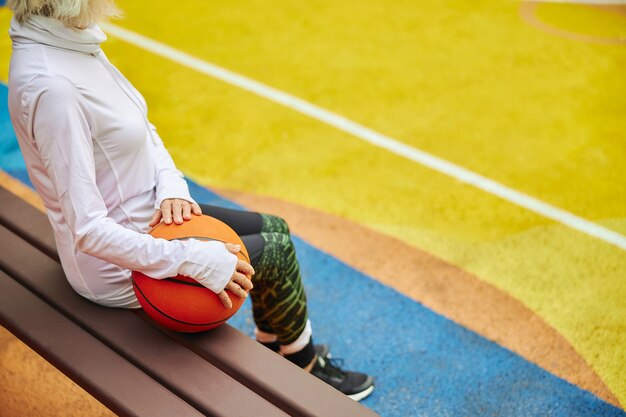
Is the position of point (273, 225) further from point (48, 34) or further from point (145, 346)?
point (48, 34)

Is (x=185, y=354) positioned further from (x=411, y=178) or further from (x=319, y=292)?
(x=411, y=178)

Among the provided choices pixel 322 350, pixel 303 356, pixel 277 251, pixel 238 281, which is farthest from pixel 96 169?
pixel 322 350

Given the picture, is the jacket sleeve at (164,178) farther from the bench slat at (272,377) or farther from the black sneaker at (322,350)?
the black sneaker at (322,350)

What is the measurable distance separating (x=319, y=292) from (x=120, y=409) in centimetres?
185

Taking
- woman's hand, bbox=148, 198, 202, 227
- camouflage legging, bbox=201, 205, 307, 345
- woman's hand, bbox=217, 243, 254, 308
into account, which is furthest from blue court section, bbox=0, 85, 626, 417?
woman's hand, bbox=148, 198, 202, 227

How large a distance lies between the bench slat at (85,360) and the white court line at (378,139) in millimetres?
3072

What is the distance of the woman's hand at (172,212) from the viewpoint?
2.69 meters

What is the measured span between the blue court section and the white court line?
1285 mm

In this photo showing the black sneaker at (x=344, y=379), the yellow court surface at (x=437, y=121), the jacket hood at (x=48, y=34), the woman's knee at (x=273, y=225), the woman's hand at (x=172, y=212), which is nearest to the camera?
the jacket hood at (x=48, y=34)

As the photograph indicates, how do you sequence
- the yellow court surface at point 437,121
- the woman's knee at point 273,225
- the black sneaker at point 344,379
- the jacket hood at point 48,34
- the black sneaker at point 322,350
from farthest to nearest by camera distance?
1. the yellow court surface at point 437,121
2. the black sneaker at point 322,350
3. the black sneaker at point 344,379
4. the woman's knee at point 273,225
5. the jacket hood at point 48,34

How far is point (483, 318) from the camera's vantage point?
12.5ft

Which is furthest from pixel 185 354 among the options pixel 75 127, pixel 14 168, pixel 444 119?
Answer: pixel 444 119

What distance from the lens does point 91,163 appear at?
2402 millimetres

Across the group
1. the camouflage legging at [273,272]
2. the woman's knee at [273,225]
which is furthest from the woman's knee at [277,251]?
the woman's knee at [273,225]
